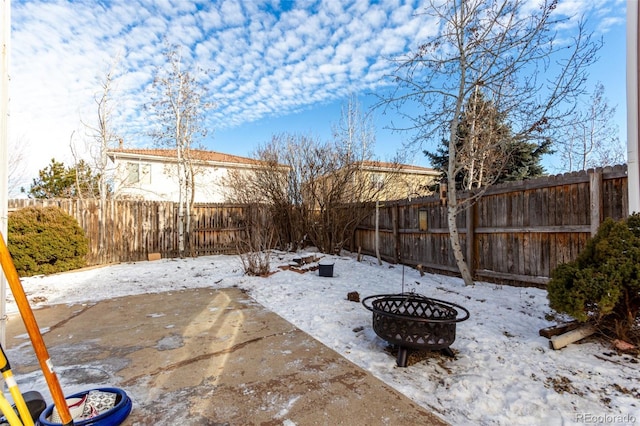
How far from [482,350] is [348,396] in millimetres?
1493

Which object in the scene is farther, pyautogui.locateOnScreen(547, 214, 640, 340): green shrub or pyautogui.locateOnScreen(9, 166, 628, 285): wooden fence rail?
pyautogui.locateOnScreen(9, 166, 628, 285): wooden fence rail

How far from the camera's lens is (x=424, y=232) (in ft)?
22.4

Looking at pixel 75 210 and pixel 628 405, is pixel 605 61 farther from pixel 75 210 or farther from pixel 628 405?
pixel 75 210

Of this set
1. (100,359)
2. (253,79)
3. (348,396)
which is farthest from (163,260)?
(348,396)

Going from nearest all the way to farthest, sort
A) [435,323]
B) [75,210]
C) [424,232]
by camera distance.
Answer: [435,323] → [424,232] → [75,210]

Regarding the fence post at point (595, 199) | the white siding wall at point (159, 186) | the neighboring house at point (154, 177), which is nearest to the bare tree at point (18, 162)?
the neighboring house at point (154, 177)

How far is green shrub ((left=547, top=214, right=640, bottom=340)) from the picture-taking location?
8.11 feet

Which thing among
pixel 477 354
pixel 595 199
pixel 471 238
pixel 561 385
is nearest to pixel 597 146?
pixel 471 238

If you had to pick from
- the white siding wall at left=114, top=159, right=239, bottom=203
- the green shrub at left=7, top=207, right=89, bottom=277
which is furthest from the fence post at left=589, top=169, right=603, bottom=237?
the white siding wall at left=114, top=159, right=239, bottom=203

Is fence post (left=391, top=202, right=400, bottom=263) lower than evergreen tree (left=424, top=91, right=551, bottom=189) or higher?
lower

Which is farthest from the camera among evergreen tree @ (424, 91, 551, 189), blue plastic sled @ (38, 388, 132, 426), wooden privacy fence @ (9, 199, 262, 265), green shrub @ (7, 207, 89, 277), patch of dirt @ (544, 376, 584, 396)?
wooden privacy fence @ (9, 199, 262, 265)

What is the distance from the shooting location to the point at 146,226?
901 centimetres

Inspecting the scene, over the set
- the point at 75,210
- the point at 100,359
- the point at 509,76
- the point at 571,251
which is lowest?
the point at 100,359

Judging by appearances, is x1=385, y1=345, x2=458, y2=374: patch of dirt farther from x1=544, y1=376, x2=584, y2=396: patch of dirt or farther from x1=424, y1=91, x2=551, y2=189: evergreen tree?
x1=424, y1=91, x2=551, y2=189: evergreen tree
